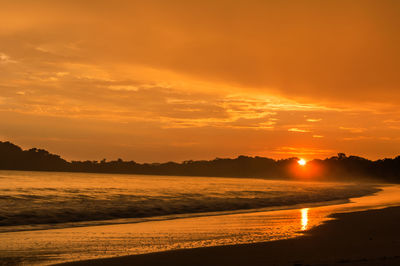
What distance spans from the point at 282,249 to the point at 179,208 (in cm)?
1492

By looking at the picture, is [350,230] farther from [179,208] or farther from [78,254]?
[179,208]

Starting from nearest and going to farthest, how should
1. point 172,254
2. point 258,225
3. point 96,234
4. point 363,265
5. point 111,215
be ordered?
1. point 363,265
2. point 172,254
3. point 96,234
4. point 258,225
5. point 111,215

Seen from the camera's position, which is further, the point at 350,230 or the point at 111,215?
the point at 111,215

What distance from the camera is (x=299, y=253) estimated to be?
10.1m

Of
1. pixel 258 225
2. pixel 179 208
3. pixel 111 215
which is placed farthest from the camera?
pixel 179 208

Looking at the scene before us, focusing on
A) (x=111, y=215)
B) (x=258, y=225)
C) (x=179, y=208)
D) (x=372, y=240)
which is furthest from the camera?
(x=179, y=208)

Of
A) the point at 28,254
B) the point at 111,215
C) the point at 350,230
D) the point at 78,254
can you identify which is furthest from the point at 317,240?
the point at 111,215

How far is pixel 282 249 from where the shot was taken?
1065 cm

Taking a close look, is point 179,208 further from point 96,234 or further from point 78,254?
point 78,254

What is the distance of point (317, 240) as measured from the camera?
12320 millimetres

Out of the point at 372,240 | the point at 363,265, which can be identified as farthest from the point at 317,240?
the point at 363,265

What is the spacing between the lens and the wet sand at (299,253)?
899 centimetres

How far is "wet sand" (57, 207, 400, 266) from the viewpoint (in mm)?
8992

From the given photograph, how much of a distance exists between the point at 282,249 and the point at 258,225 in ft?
19.9
